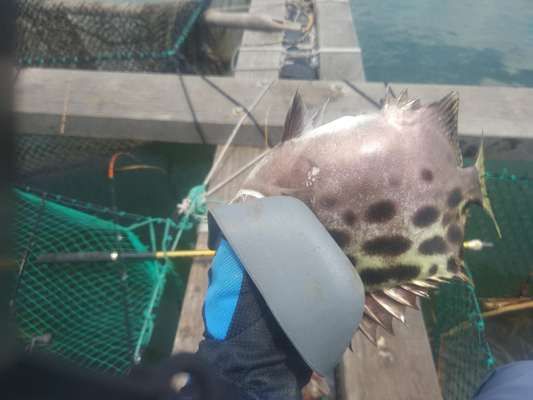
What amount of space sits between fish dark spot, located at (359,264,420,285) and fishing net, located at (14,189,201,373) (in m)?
1.68

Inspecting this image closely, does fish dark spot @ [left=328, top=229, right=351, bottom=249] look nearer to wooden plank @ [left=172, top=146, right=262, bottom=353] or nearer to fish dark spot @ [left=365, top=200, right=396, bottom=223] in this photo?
fish dark spot @ [left=365, top=200, right=396, bottom=223]

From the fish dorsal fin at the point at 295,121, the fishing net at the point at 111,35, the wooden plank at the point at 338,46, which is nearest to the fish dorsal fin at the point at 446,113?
the fish dorsal fin at the point at 295,121

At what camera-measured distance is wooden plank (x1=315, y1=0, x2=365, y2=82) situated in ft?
15.5

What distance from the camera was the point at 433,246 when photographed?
1.77m

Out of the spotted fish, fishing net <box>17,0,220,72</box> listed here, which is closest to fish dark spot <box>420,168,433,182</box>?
→ the spotted fish

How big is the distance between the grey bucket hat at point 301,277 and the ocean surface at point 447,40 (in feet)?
21.9

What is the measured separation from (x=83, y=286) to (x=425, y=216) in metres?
3.09

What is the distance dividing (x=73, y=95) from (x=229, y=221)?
132 inches

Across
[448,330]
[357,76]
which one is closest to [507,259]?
[448,330]

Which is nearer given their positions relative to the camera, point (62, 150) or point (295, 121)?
point (295, 121)

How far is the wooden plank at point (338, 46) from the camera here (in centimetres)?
472

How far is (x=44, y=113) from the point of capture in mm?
3828

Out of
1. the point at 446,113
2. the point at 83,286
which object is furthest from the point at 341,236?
the point at 83,286

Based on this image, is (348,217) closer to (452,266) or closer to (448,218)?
(448,218)
